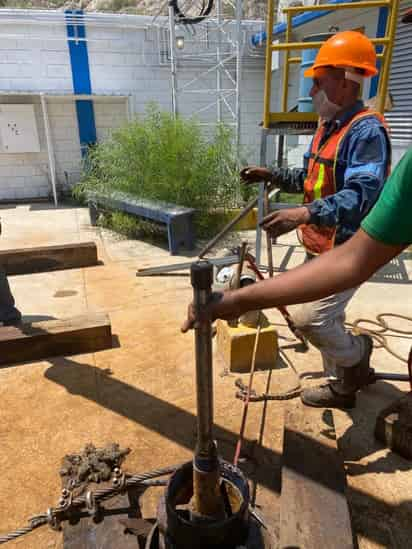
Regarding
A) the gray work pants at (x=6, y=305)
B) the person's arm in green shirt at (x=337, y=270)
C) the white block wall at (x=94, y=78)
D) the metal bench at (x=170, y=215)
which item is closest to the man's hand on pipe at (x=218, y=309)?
the person's arm in green shirt at (x=337, y=270)

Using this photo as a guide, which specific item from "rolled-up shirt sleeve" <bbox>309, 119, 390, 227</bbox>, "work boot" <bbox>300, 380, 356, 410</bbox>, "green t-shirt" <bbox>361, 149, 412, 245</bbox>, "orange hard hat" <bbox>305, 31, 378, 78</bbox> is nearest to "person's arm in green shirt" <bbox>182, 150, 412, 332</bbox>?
"green t-shirt" <bbox>361, 149, 412, 245</bbox>

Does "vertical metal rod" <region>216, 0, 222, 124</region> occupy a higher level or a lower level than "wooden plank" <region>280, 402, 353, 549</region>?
higher

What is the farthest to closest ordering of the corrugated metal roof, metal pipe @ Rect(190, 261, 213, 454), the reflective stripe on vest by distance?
the corrugated metal roof, the reflective stripe on vest, metal pipe @ Rect(190, 261, 213, 454)

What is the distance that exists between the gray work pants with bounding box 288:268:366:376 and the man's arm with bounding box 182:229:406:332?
994 mm

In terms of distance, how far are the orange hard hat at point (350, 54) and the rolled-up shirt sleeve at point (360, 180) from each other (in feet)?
1.02

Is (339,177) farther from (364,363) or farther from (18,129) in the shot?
(18,129)

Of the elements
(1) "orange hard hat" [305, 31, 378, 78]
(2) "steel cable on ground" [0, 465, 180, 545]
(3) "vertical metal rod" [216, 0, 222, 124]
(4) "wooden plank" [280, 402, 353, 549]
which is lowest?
(4) "wooden plank" [280, 402, 353, 549]

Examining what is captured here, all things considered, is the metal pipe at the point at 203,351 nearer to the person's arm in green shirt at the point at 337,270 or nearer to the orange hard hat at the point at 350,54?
the person's arm in green shirt at the point at 337,270

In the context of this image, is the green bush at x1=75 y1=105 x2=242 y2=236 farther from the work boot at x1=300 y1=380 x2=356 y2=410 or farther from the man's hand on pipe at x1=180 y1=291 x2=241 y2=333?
the man's hand on pipe at x1=180 y1=291 x2=241 y2=333

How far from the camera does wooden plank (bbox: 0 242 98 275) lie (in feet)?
16.5

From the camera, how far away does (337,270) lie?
119cm

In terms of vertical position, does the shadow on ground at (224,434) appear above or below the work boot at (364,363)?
below

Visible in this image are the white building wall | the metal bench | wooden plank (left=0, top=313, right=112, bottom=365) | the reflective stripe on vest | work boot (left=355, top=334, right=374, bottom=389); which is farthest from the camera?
the white building wall

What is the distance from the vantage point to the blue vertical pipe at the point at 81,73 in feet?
31.8
